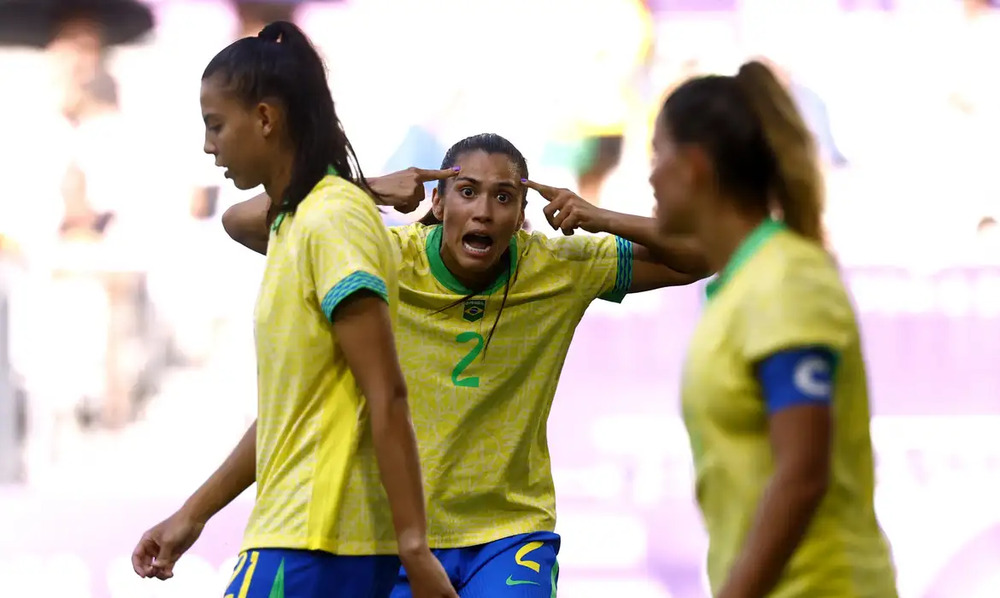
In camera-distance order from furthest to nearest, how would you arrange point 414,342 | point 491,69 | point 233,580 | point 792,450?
1. point 491,69
2. point 414,342
3. point 233,580
4. point 792,450

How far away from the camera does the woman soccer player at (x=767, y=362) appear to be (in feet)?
4.59

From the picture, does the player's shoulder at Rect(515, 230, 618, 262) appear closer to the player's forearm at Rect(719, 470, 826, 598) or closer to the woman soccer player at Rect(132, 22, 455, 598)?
the woman soccer player at Rect(132, 22, 455, 598)

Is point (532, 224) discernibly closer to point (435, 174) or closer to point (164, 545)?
point (435, 174)

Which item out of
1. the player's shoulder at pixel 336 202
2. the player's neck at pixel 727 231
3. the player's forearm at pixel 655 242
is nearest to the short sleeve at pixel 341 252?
the player's shoulder at pixel 336 202

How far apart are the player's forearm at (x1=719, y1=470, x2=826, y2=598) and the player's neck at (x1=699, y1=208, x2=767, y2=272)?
0.29 metres

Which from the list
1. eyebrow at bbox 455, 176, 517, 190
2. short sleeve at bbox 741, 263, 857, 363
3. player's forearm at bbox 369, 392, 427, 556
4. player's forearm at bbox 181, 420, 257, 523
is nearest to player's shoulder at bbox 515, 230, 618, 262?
→ eyebrow at bbox 455, 176, 517, 190

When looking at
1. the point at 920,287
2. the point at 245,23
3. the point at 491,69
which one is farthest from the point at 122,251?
the point at 920,287

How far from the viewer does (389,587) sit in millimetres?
1979

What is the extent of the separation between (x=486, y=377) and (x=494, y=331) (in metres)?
0.09

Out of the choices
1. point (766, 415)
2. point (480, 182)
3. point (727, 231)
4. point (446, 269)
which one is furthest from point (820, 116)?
point (766, 415)

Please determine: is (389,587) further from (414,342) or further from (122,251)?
(122,251)

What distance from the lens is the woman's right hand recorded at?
1.86 m

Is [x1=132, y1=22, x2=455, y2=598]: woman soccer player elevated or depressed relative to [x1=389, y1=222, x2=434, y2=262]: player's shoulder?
depressed

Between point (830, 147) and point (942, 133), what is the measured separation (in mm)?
359
